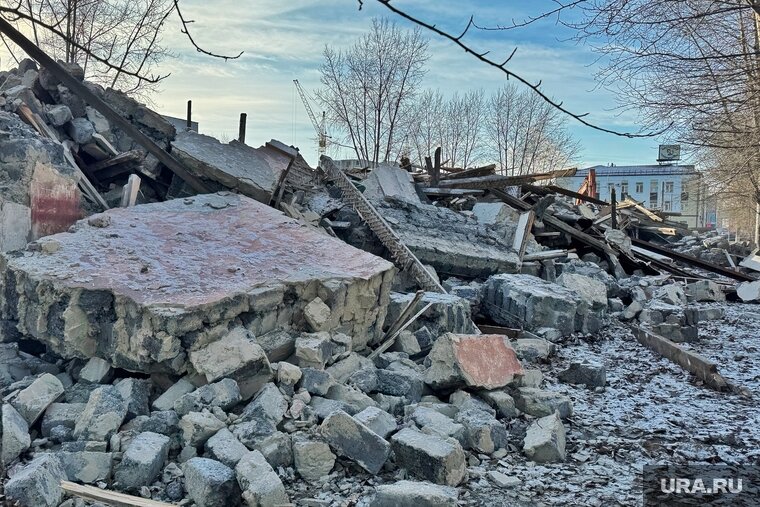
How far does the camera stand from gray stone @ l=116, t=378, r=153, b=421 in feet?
8.87

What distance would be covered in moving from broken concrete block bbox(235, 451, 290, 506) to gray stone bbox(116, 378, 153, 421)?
79 centimetres

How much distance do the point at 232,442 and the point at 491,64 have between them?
6.53 feet

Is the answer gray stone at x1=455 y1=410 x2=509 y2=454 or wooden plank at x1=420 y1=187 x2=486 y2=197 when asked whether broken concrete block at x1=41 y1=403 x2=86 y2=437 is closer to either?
gray stone at x1=455 y1=410 x2=509 y2=454

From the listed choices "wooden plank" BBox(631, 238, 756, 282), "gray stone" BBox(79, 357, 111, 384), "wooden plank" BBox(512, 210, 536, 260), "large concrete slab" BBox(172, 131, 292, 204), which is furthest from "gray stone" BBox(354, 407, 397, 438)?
"wooden plank" BBox(631, 238, 756, 282)

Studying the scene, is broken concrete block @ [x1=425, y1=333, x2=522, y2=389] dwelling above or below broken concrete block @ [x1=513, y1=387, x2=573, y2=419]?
above

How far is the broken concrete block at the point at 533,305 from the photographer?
5.60 m

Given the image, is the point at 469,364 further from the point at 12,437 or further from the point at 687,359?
the point at 12,437

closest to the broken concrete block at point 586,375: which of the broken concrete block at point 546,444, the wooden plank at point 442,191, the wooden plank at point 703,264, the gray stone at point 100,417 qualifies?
the broken concrete block at point 546,444

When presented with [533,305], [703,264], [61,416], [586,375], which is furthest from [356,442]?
[703,264]

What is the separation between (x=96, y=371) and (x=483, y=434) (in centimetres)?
222

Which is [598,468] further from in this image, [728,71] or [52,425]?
[728,71]

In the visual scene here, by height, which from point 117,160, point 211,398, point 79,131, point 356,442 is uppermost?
point 79,131

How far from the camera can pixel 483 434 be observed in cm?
280

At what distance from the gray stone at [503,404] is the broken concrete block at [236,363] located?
1.40 meters
